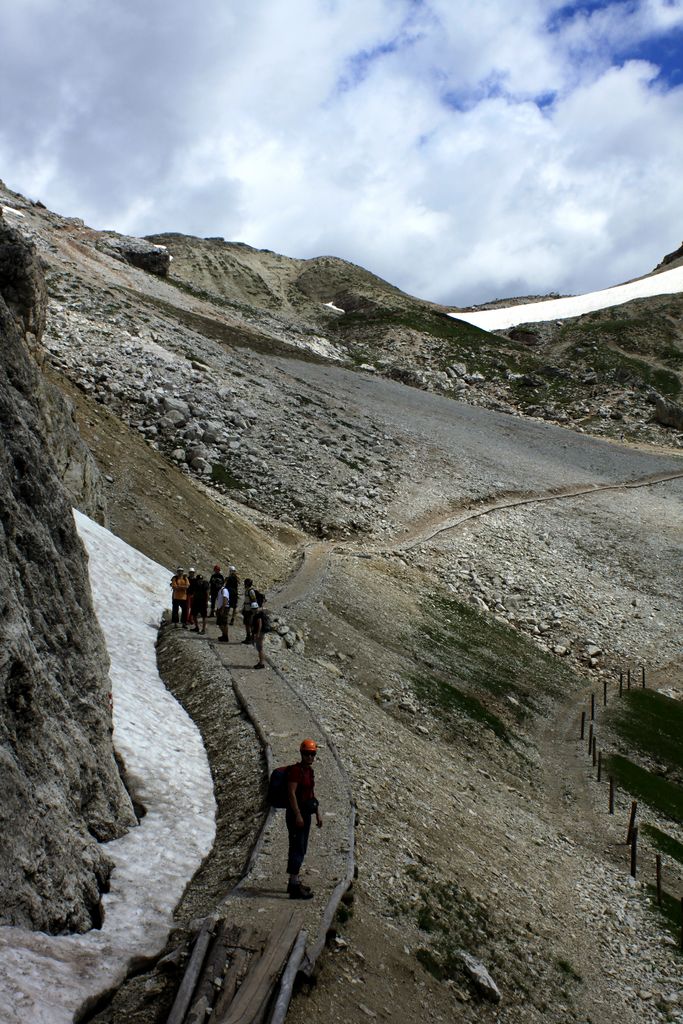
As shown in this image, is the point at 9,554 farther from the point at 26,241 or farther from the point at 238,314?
the point at 238,314

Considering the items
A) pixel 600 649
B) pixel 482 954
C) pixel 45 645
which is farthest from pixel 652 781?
pixel 45 645

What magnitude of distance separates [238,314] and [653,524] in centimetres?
5491

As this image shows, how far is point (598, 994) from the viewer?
40.4 ft

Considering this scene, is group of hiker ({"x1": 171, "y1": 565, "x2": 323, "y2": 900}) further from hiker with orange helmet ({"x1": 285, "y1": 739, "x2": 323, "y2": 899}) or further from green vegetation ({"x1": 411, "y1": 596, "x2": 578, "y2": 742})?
green vegetation ({"x1": 411, "y1": 596, "x2": 578, "y2": 742})

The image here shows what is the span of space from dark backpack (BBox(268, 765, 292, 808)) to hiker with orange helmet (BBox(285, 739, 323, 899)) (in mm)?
50

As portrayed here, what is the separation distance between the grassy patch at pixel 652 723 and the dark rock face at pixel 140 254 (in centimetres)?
7765

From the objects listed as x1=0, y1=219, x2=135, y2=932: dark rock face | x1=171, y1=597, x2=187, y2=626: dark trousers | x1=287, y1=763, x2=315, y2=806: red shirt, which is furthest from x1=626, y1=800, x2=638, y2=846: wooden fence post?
x1=171, y1=597, x2=187, y2=626: dark trousers

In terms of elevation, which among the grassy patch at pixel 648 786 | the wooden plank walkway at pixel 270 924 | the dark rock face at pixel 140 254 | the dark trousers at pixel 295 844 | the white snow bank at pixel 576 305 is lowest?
the wooden plank walkway at pixel 270 924

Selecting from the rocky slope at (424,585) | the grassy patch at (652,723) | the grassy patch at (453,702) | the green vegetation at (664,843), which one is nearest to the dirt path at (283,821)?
the rocky slope at (424,585)

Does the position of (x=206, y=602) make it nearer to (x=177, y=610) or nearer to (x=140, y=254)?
(x=177, y=610)

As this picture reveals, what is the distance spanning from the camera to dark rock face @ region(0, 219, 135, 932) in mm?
8438

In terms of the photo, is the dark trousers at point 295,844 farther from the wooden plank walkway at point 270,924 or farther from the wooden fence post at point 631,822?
the wooden fence post at point 631,822

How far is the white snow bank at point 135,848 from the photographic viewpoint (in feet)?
24.3

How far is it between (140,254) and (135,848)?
91.8m
